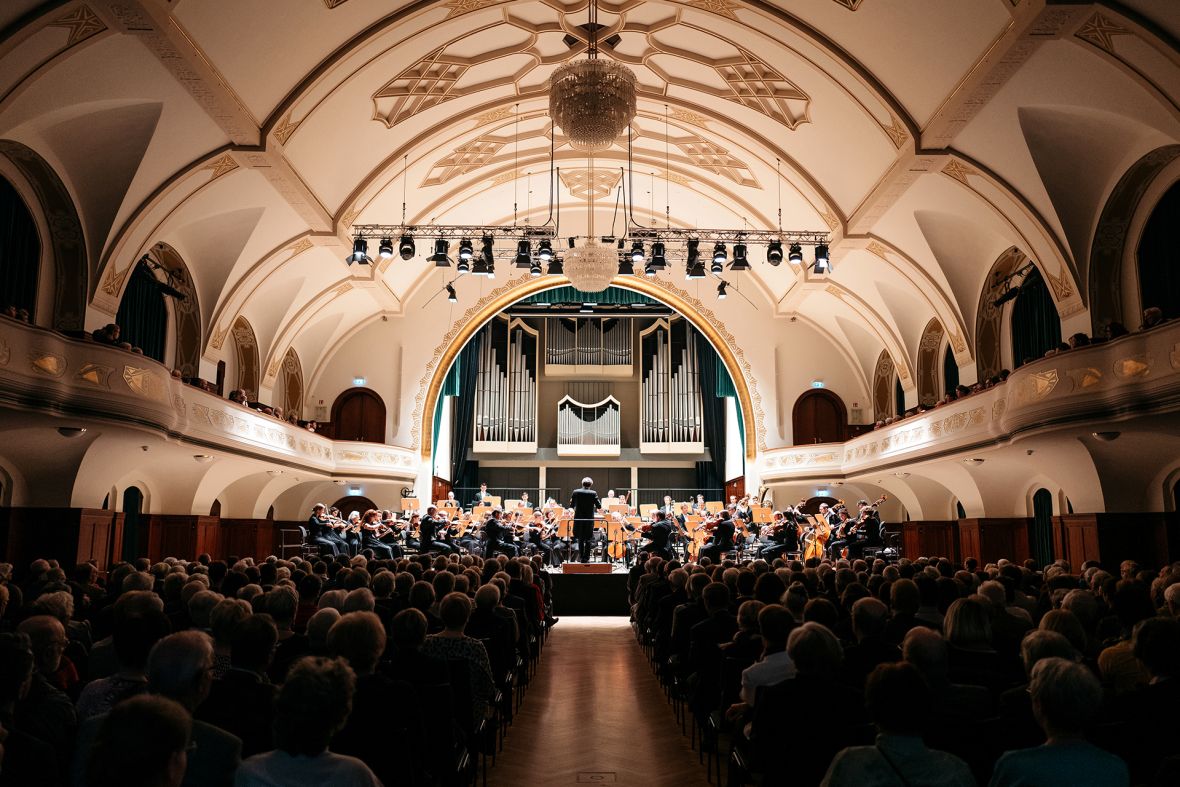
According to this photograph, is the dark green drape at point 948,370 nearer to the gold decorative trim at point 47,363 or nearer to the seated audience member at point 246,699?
the gold decorative trim at point 47,363

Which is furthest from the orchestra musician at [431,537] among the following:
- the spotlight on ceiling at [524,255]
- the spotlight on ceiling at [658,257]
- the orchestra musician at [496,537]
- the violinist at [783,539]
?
the spotlight on ceiling at [658,257]

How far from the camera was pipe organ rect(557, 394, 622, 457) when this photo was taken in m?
26.0

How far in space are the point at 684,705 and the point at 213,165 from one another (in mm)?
9207

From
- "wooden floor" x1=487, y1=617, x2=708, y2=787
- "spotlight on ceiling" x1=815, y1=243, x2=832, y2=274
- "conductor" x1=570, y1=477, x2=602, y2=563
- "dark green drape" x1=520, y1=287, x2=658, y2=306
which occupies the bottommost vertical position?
"wooden floor" x1=487, y1=617, x2=708, y2=787

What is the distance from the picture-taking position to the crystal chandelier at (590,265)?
1463cm

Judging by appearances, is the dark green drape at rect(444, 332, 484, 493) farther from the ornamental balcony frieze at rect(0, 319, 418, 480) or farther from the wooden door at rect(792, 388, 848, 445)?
the ornamental balcony frieze at rect(0, 319, 418, 480)

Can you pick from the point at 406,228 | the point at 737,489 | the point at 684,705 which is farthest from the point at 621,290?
the point at 684,705

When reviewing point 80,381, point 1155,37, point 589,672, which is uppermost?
point 1155,37

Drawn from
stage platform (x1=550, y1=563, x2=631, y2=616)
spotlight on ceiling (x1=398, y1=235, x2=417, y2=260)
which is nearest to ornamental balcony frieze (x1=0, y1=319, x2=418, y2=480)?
spotlight on ceiling (x1=398, y1=235, x2=417, y2=260)

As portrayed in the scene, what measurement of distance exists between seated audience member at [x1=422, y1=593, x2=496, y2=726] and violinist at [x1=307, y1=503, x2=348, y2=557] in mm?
10052

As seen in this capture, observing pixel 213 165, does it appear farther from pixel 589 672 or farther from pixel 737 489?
pixel 737 489

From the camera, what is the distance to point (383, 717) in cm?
329

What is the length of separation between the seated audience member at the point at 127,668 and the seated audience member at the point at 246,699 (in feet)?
0.84

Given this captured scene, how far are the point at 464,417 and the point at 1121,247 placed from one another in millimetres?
17356
